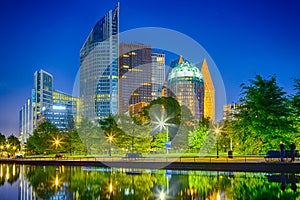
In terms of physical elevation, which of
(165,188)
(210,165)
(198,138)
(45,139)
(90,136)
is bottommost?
(165,188)

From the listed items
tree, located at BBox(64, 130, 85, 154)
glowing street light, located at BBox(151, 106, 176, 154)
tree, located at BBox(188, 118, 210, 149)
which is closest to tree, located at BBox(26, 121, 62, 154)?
tree, located at BBox(64, 130, 85, 154)

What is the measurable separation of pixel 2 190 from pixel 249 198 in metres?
16.2

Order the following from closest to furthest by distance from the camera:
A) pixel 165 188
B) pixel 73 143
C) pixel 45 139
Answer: pixel 165 188
pixel 73 143
pixel 45 139

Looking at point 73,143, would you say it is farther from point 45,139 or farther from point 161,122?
point 161,122

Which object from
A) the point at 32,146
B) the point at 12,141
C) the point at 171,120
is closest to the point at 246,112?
the point at 171,120

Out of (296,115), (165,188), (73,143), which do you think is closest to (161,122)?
(73,143)

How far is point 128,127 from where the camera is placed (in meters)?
68.9

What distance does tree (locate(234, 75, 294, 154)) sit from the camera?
39250 mm

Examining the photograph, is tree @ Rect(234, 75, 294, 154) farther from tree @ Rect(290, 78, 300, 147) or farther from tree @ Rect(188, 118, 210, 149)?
tree @ Rect(188, 118, 210, 149)

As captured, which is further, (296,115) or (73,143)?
(73,143)

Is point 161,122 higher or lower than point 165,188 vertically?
higher

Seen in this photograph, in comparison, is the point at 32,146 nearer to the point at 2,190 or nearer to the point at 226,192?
the point at 2,190

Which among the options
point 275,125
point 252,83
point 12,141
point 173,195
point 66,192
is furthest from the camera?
point 12,141

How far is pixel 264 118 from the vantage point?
130 feet
